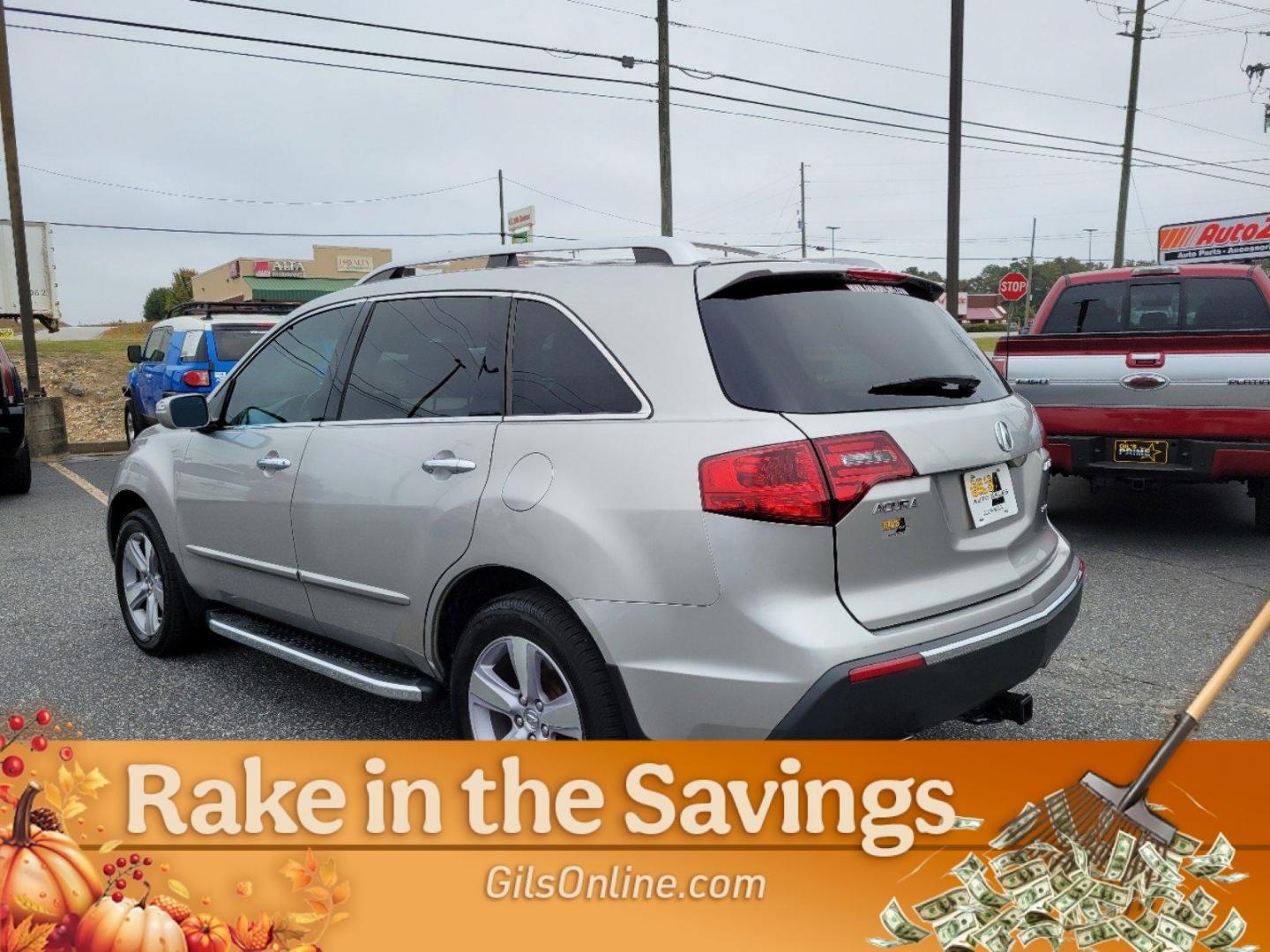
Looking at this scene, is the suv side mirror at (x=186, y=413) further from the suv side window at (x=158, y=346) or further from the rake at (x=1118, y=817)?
the suv side window at (x=158, y=346)

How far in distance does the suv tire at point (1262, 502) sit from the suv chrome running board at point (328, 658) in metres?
5.91

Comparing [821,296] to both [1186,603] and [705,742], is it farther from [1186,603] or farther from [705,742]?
[1186,603]

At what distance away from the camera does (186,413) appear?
4305mm

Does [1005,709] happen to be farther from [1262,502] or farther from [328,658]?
[1262,502]

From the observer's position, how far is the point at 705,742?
2520mm

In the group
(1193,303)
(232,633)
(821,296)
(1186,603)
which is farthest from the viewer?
(1193,303)

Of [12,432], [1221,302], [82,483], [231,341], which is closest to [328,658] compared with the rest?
[1221,302]

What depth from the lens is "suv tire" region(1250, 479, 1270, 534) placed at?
6.88 meters

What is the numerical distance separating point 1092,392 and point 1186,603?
166 centimetres

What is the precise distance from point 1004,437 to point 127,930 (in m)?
2.53

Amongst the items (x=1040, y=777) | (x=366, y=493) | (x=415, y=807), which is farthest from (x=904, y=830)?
(x=366, y=493)

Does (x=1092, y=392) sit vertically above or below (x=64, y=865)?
above

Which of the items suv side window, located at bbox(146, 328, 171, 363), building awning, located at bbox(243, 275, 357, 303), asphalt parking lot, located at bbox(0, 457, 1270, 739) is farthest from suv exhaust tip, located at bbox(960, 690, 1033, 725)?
building awning, located at bbox(243, 275, 357, 303)

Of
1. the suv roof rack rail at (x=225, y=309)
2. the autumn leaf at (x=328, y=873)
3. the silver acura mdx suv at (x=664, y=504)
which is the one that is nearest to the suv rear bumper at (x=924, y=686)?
the silver acura mdx suv at (x=664, y=504)
